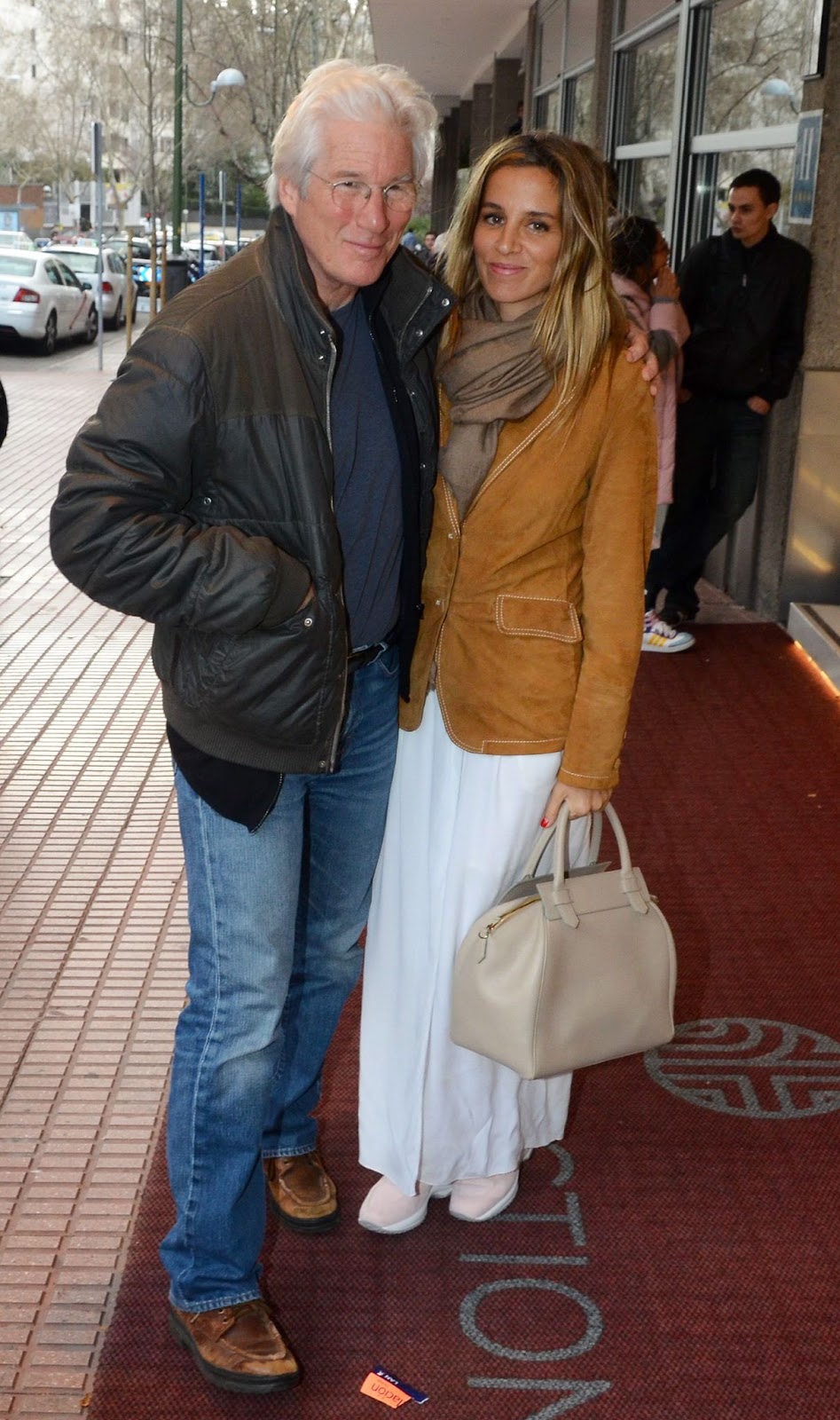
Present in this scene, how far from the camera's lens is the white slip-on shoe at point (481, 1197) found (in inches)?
126

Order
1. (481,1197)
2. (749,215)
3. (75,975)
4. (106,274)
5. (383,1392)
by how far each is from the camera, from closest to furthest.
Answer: (383,1392) < (481,1197) < (75,975) < (749,215) < (106,274)

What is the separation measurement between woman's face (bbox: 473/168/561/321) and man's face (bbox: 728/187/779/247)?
5.29 meters

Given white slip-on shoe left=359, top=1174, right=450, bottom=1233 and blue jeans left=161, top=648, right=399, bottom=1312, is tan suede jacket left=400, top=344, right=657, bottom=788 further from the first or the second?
white slip-on shoe left=359, top=1174, right=450, bottom=1233

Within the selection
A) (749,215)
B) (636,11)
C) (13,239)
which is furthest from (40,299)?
(13,239)

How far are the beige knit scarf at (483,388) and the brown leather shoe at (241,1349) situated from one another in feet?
4.77

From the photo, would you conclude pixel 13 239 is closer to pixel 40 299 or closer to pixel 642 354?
pixel 40 299

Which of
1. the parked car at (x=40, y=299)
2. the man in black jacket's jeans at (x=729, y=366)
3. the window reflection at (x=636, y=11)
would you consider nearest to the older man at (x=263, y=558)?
the man in black jacket's jeans at (x=729, y=366)

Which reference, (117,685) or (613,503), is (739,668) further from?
(613,503)

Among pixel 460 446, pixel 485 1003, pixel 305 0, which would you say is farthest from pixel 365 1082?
pixel 305 0

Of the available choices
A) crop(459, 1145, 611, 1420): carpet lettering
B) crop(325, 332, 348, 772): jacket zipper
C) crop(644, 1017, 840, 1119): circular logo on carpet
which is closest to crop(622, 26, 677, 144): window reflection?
crop(644, 1017, 840, 1119): circular logo on carpet

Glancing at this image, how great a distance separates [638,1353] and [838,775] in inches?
139

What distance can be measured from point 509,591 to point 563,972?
2.26 ft

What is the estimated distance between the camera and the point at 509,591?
2832 mm

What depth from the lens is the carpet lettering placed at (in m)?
2.71
